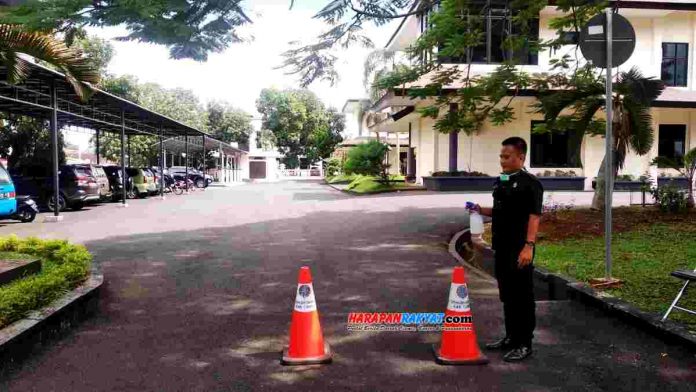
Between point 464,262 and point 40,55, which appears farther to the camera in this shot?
point 40,55

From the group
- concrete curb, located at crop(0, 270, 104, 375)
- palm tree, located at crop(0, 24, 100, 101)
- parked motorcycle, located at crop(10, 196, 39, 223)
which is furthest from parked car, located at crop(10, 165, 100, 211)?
concrete curb, located at crop(0, 270, 104, 375)

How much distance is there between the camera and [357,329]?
17.2 ft

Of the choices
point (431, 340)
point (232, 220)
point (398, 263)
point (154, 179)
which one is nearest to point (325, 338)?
point (431, 340)

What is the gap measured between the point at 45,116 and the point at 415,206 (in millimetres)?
14047

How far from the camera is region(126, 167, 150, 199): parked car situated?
2486 centimetres

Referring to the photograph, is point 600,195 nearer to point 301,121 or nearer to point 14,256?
point 14,256

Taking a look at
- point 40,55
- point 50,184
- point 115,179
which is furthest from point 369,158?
point 40,55

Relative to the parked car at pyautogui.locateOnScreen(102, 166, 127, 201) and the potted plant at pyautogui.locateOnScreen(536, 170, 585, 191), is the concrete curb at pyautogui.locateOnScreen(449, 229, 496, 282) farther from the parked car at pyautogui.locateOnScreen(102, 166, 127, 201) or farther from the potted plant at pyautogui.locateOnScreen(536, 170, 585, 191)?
the parked car at pyautogui.locateOnScreen(102, 166, 127, 201)

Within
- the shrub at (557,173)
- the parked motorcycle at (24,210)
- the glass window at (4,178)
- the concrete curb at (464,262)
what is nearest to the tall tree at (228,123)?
the shrub at (557,173)

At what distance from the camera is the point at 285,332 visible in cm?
515

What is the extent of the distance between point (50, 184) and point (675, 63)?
87.7 feet

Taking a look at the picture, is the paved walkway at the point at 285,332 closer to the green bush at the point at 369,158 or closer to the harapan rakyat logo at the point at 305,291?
the harapan rakyat logo at the point at 305,291

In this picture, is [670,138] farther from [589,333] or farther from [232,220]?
[589,333]

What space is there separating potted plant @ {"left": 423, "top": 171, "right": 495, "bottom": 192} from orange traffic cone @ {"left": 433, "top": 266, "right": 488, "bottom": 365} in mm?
19701
